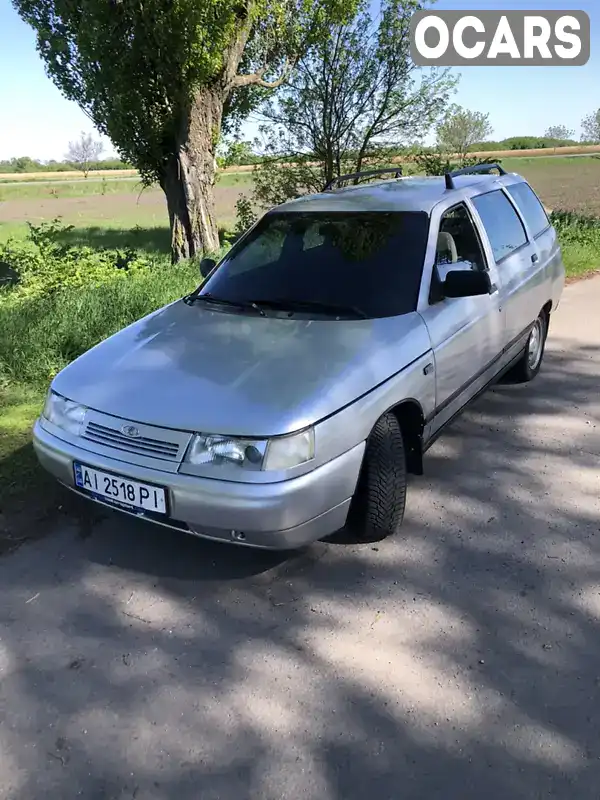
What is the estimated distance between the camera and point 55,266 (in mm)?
9906

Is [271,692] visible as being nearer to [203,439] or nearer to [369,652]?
[369,652]

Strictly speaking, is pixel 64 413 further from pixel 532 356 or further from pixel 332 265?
pixel 532 356

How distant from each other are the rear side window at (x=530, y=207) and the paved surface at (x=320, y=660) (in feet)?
8.18

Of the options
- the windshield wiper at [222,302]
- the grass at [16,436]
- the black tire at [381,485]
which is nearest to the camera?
the black tire at [381,485]

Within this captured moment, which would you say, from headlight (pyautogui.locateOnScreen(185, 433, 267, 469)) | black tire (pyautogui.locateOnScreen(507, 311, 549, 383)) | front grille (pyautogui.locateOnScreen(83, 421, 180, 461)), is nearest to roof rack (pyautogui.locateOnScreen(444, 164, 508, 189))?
black tire (pyautogui.locateOnScreen(507, 311, 549, 383))

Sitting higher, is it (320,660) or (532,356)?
(532,356)

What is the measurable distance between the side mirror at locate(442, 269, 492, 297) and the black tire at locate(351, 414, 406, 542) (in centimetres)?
86

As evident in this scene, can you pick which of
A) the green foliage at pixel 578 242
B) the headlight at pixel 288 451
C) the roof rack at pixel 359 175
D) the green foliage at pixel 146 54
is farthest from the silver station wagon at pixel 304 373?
the green foliage at pixel 578 242

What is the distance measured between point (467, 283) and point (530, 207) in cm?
246

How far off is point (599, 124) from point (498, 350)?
75008mm

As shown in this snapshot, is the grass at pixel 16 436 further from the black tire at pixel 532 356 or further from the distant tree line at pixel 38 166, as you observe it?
the distant tree line at pixel 38 166

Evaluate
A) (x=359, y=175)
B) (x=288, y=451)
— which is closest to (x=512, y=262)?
(x=359, y=175)

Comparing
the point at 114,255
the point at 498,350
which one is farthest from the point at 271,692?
the point at 114,255

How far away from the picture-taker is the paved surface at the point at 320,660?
2.12 m
